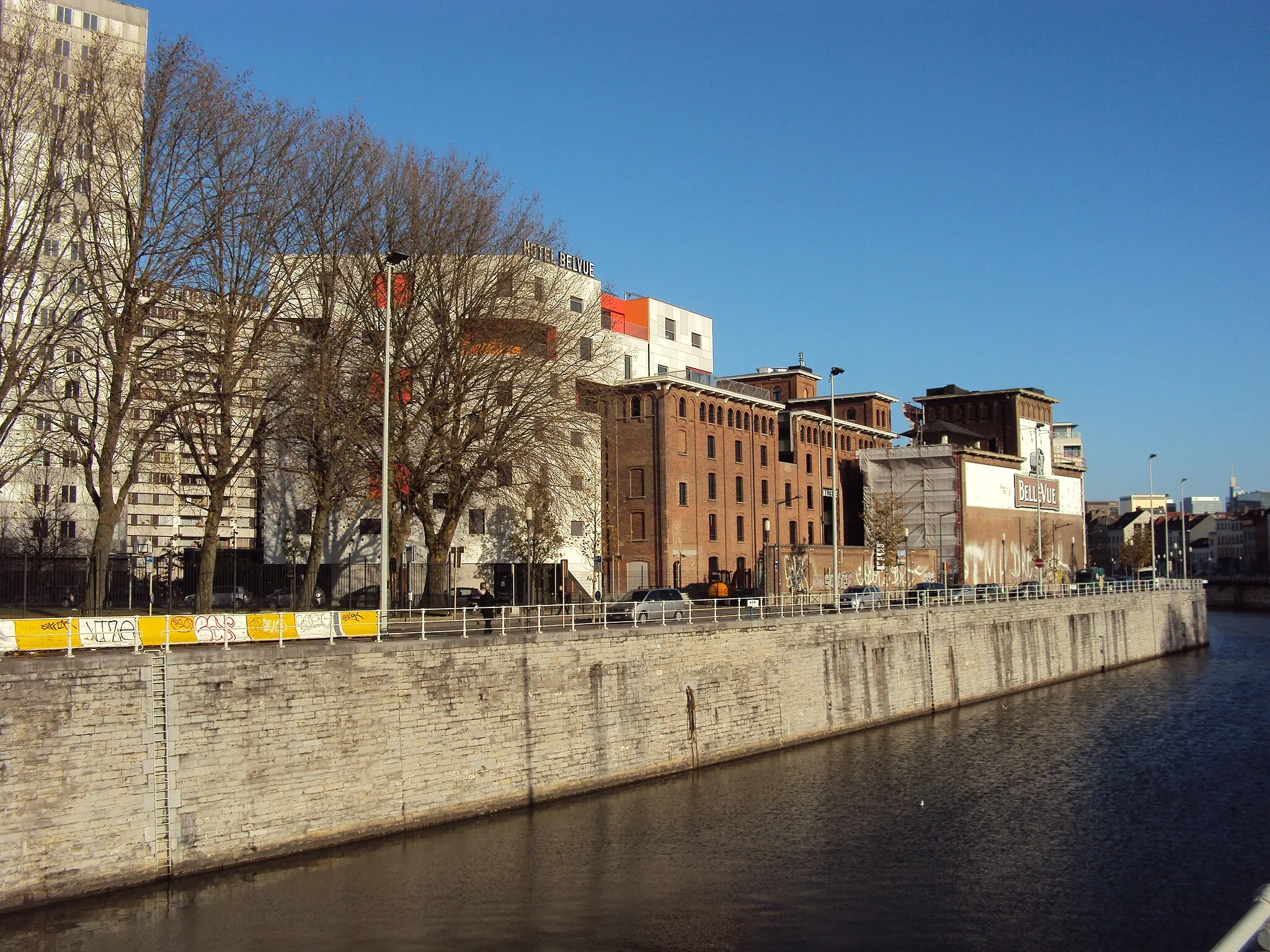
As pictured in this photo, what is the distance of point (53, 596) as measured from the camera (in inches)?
1531

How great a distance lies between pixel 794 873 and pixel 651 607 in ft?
68.0

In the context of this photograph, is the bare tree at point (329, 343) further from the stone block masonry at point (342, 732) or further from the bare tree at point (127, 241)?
the stone block masonry at point (342, 732)

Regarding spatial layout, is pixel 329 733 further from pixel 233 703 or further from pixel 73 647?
pixel 73 647

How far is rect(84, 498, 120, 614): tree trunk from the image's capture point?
3172 centimetres

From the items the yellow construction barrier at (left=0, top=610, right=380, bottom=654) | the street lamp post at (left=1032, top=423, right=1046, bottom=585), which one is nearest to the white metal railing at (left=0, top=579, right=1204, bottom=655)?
the yellow construction barrier at (left=0, top=610, right=380, bottom=654)

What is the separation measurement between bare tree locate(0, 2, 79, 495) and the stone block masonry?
10.4m

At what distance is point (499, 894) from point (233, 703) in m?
6.90

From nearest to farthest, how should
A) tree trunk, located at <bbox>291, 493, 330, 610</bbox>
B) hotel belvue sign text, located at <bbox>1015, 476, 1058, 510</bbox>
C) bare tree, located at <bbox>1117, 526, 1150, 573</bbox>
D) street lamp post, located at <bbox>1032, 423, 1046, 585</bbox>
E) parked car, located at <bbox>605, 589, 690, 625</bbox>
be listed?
parked car, located at <bbox>605, 589, 690, 625</bbox>, tree trunk, located at <bbox>291, 493, 330, 610</bbox>, street lamp post, located at <bbox>1032, 423, 1046, 585</bbox>, hotel belvue sign text, located at <bbox>1015, 476, 1058, 510</bbox>, bare tree, located at <bbox>1117, 526, 1150, 573</bbox>

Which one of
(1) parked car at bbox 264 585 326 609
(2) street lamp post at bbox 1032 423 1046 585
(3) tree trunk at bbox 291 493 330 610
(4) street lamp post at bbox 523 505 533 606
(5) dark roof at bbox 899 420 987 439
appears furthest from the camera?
(5) dark roof at bbox 899 420 987 439

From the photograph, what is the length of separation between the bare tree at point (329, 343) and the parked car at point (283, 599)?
5118 millimetres

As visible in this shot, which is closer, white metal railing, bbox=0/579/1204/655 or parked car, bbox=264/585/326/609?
white metal railing, bbox=0/579/1204/655

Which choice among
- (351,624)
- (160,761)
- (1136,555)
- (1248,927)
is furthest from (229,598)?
(1136,555)

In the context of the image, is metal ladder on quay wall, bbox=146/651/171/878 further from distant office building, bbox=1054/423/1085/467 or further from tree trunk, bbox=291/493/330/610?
distant office building, bbox=1054/423/1085/467

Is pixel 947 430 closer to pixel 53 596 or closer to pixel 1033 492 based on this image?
pixel 1033 492
